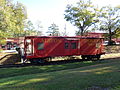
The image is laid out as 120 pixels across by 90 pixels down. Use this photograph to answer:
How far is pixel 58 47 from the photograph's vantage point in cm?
1639

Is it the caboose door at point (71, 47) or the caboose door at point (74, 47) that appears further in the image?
the caboose door at point (74, 47)

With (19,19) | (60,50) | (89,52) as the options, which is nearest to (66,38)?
(60,50)

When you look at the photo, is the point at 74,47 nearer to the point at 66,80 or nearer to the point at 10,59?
the point at 10,59

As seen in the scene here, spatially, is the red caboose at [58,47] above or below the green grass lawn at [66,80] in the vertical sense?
above

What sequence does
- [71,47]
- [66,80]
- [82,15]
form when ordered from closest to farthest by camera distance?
[66,80]
[71,47]
[82,15]

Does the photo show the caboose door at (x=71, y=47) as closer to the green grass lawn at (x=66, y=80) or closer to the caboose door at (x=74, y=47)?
the caboose door at (x=74, y=47)

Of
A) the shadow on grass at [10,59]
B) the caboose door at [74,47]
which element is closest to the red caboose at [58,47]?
the caboose door at [74,47]

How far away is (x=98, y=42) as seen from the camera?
19047 mm

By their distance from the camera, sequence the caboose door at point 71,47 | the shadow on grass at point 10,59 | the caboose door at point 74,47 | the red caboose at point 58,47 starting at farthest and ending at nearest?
the shadow on grass at point 10,59 → the caboose door at point 74,47 → the caboose door at point 71,47 → the red caboose at point 58,47

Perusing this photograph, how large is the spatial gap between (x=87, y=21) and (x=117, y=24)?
8.61m

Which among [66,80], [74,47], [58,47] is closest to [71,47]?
[74,47]

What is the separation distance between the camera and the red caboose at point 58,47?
15.2 metres

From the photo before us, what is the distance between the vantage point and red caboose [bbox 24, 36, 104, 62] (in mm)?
15195

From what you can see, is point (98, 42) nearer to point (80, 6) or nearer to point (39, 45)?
point (39, 45)
